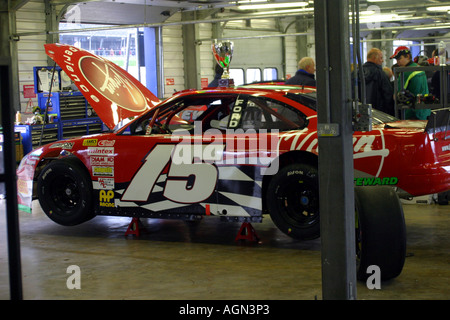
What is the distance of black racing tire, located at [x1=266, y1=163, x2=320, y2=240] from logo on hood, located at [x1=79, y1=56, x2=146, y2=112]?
7.74ft

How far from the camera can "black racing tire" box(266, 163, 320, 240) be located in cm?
591

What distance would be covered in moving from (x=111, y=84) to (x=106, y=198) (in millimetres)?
1623

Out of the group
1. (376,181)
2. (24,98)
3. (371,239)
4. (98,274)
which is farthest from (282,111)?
(24,98)

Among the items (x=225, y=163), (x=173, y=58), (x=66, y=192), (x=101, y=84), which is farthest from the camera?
(x=173, y=58)

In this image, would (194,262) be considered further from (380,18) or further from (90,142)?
(380,18)

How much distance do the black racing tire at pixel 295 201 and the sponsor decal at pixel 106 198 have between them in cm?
166

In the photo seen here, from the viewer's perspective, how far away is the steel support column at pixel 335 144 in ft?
13.6

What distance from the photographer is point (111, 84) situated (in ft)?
25.3

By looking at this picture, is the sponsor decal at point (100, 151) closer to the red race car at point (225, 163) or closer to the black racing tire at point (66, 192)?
the red race car at point (225, 163)

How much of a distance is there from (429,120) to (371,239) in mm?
1478

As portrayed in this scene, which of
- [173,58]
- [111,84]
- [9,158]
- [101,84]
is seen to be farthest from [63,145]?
[173,58]

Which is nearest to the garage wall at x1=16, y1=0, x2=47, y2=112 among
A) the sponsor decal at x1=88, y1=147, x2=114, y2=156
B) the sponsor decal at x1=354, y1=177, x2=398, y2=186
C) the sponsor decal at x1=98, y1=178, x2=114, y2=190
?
the sponsor decal at x1=88, y1=147, x2=114, y2=156
